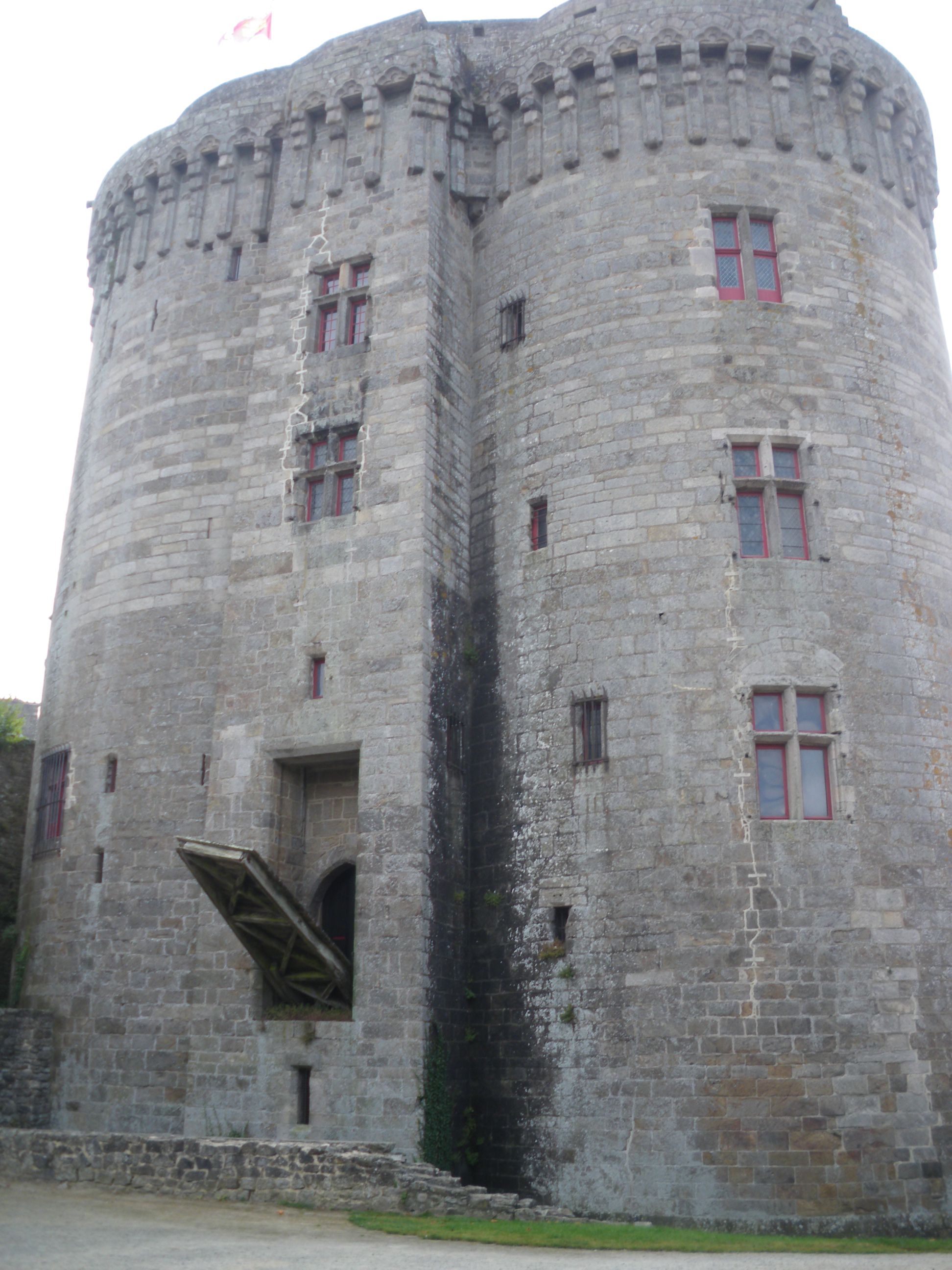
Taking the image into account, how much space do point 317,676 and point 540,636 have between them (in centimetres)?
395

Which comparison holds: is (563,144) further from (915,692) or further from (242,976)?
(242,976)

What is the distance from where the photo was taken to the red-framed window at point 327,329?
922 inches

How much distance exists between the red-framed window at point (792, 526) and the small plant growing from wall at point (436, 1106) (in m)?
9.53

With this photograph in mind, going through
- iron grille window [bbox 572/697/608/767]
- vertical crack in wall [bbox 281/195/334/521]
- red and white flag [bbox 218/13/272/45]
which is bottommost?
iron grille window [bbox 572/697/608/767]

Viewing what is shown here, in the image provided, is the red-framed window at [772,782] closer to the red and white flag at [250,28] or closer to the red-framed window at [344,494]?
the red-framed window at [344,494]

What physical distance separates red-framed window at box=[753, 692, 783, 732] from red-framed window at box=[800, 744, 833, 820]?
540mm

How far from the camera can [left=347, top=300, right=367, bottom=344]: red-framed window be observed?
23156 millimetres

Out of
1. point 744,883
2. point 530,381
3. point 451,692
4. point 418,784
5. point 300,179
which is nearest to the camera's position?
point 744,883

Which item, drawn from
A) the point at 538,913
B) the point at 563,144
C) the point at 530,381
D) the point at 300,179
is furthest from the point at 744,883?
the point at 300,179

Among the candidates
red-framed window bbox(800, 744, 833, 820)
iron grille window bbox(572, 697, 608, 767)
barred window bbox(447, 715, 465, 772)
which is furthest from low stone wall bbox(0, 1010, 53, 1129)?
red-framed window bbox(800, 744, 833, 820)

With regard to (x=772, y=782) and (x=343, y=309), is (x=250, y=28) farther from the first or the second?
(x=772, y=782)

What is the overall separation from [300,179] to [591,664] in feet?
39.9

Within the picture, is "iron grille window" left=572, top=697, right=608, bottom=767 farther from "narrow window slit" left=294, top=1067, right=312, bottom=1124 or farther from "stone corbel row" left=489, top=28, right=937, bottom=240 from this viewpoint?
→ "stone corbel row" left=489, top=28, right=937, bottom=240

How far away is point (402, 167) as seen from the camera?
2375cm
